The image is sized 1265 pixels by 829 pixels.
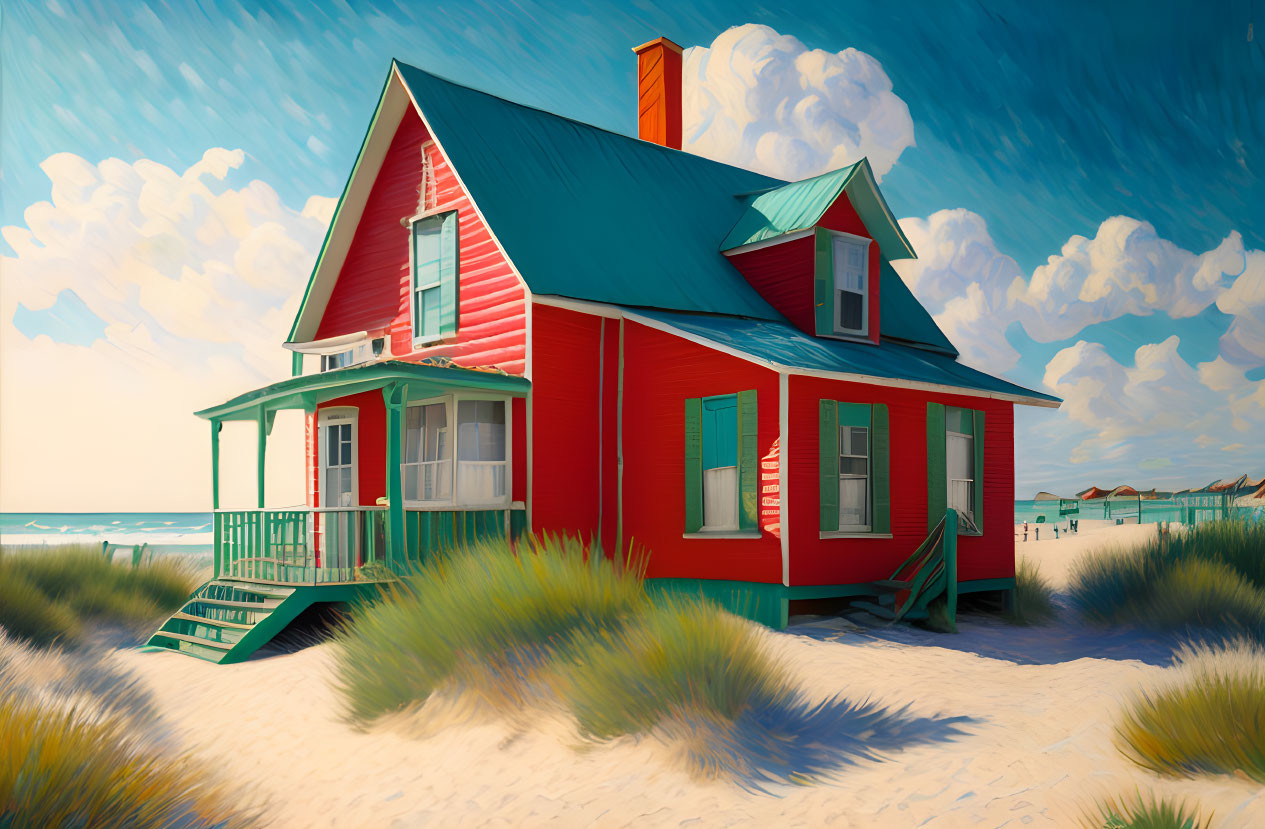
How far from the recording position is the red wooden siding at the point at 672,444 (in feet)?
43.0

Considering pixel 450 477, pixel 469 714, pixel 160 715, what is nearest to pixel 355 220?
pixel 450 477

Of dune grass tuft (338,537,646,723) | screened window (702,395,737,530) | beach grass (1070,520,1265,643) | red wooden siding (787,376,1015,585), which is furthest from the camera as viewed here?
screened window (702,395,737,530)

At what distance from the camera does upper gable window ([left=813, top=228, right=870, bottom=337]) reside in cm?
1568

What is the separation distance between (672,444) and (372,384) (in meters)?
4.15

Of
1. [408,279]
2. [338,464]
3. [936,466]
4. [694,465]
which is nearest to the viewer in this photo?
[694,465]

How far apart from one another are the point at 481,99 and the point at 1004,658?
11395 mm

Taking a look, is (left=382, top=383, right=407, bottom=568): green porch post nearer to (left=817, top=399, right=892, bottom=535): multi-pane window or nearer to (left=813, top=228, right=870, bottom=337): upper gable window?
(left=817, top=399, right=892, bottom=535): multi-pane window

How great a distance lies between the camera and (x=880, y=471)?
14.2m

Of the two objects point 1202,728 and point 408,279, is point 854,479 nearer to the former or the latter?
point 1202,728

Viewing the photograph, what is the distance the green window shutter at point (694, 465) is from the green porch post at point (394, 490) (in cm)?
383

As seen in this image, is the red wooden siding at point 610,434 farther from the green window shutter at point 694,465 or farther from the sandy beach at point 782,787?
the sandy beach at point 782,787

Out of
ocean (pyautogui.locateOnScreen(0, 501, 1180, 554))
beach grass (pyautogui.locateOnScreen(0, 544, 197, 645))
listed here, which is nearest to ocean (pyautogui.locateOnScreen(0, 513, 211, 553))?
ocean (pyautogui.locateOnScreen(0, 501, 1180, 554))

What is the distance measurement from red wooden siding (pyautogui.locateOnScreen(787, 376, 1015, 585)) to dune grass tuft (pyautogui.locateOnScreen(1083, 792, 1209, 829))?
21.9ft

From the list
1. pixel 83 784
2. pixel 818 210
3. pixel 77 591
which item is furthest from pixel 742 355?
pixel 77 591
